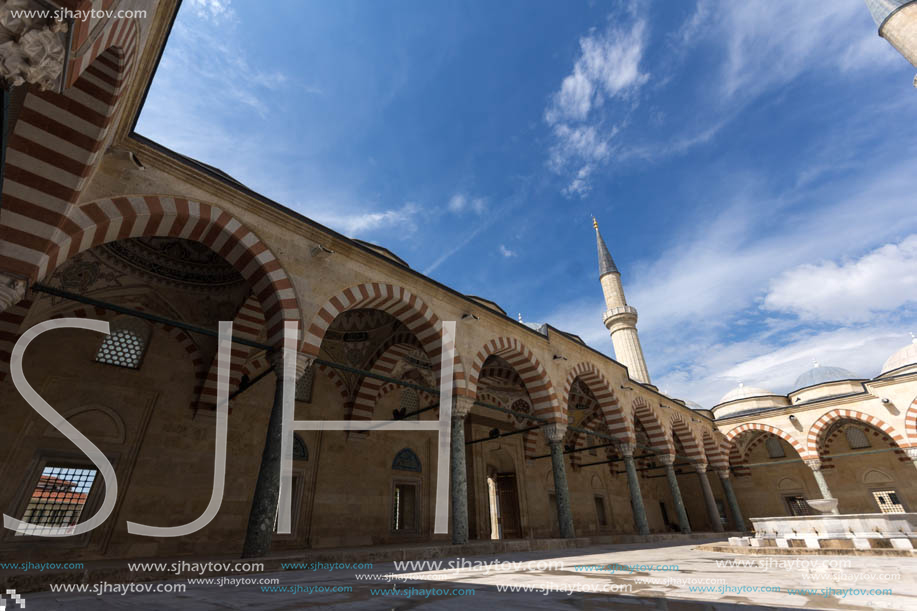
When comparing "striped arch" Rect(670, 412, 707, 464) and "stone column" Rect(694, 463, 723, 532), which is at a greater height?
"striped arch" Rect(670, 412, 707, 464)

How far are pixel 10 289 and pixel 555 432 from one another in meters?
9.66

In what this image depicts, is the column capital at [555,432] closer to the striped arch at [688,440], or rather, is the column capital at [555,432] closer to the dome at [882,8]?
the striped arch at [688,440]

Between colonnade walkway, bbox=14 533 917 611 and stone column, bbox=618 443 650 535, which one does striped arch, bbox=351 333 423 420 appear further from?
stone column, bbox=618 443 650 535

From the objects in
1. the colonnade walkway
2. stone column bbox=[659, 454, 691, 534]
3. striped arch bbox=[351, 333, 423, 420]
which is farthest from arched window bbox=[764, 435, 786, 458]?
the colonnade walkway

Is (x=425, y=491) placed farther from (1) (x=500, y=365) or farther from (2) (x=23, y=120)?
(2) (x=23, y=120)

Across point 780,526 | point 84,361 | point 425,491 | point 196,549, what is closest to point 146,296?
point 84,361

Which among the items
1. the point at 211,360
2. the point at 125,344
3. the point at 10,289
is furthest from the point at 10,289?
the point at 211,360

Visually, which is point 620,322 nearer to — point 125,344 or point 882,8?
point 882,8

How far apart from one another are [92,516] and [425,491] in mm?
7241

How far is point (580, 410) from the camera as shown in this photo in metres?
17.6

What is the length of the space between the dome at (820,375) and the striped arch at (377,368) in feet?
81.4

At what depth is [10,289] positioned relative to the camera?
4.13 m

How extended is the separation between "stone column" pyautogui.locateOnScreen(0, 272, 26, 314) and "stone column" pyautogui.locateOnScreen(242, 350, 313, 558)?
276 centimetres

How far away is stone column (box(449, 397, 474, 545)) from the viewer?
7.28 metres
